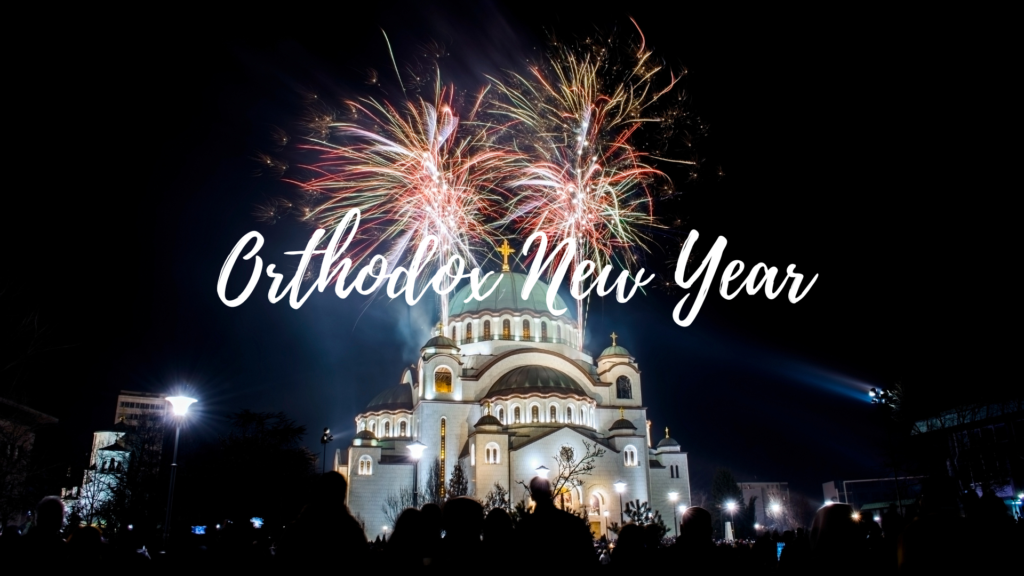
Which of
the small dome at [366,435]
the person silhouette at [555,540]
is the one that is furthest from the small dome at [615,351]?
the person silhouette at [555,540]

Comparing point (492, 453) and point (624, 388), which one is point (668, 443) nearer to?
point (624, 388)

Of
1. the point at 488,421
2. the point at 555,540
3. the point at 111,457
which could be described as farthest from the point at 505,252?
the point at 555,540

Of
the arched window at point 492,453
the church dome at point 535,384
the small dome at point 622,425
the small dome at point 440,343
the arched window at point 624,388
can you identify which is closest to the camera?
the arched window at point 492,453

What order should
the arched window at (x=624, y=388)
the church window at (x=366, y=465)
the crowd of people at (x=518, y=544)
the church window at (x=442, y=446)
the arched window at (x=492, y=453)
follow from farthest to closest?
1. the arched window at (x=624, y=388)
2. the church window at (x=366, y=465)
3. the church window at (x=442, y=446)
4. the arched window at (x=492, y=453)
5. the crowd of people at (x=518, y=544)

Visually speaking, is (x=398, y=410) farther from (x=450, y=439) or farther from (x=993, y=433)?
(x=993, y=433)

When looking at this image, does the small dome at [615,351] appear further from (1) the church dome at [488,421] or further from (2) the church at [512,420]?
(1) the church dome at [488,421]

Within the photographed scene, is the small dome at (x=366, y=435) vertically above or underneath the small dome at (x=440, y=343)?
underneath

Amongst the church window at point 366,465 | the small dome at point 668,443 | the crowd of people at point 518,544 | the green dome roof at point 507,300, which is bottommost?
the crowd of people at point 518,544
